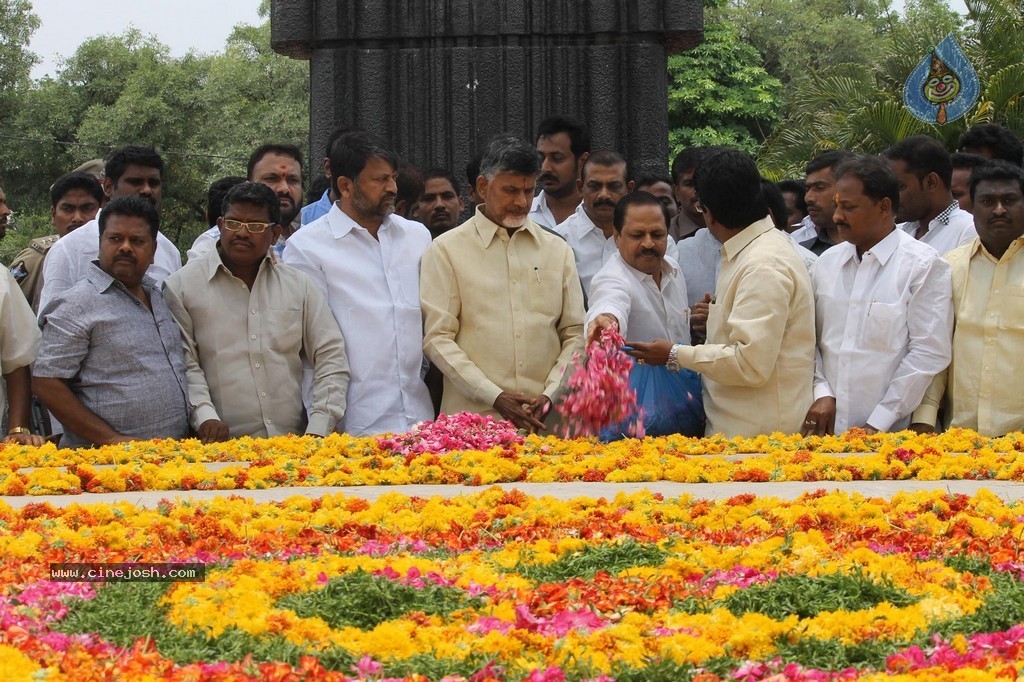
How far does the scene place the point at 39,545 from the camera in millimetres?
4582

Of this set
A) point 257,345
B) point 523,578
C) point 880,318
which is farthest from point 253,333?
point 523,578

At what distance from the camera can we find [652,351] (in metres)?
6.67

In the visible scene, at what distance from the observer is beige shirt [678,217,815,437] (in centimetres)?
659

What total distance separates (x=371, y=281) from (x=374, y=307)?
→ 5.9 inches

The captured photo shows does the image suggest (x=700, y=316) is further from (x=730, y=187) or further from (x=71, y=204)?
(x=71, y=204)

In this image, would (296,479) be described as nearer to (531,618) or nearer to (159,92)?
(531,618)

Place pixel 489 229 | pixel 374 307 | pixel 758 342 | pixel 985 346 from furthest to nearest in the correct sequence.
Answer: pixel 374 307, pixel 489 229, pixel 985 346, pixel 758 342

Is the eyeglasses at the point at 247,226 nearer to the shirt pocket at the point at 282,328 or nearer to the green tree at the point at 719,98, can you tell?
the shirt pocket at the point at 282,328

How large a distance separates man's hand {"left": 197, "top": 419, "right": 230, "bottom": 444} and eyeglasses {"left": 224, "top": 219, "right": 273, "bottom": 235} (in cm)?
96

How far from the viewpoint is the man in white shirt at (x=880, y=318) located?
22.1 feet

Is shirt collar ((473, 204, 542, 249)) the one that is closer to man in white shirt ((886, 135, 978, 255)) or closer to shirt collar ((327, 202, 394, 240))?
shirt collar ((327, 202, 394, 240))

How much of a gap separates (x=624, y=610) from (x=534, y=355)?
132 inches

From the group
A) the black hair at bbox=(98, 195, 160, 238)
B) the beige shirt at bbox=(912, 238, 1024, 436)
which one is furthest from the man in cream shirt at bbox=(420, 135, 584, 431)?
the beige shirt at bbox=(912, 238, 1024, 436)

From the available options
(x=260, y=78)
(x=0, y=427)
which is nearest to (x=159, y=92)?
(x=260, y=78)
